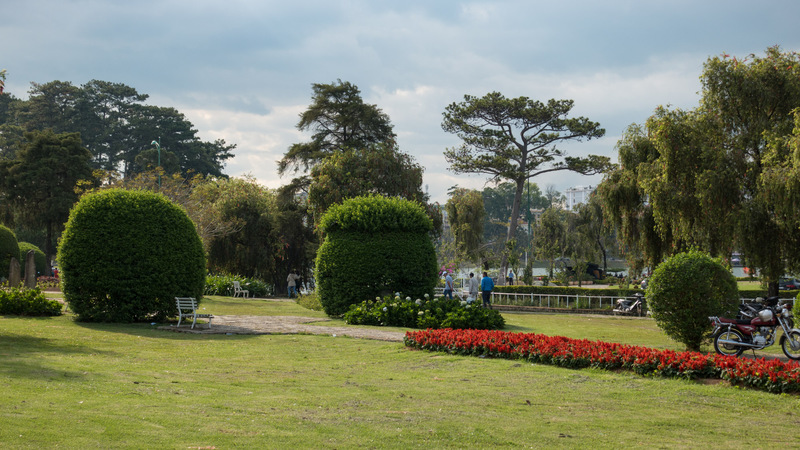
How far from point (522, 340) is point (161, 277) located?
31.4 ft

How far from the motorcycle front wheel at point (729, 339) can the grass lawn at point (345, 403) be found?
12.2 feet

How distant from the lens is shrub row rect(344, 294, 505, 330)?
1597 cm

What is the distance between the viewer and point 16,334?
12.8 metres

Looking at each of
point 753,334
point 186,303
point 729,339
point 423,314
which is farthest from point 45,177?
point 753,334

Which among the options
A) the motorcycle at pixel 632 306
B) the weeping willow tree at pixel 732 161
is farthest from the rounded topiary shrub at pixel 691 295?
the motorcycle at pixel 632 306

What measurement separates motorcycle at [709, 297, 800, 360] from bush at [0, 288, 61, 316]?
52.8 feet

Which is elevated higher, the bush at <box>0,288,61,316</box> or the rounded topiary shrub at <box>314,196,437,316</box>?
the rounded topiary shrub at <box>314,196,437,316</box>

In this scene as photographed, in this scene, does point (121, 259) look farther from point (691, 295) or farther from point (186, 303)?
point (691, 295)

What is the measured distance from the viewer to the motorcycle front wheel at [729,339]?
38.5ft

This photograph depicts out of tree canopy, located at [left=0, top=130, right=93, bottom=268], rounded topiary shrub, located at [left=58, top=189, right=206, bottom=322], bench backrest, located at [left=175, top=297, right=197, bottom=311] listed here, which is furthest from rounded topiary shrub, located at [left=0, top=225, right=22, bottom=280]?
bench backrest, located at [left=175, top=297, right=197, bottom=311]

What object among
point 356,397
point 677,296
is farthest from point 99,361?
point 677,296

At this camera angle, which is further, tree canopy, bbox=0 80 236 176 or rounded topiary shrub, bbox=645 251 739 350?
tree canopy, bbox=0 80 236 176

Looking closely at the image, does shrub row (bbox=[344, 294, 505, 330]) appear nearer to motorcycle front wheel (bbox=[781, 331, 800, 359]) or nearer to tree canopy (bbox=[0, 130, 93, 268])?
motorcycle front wheel (bbox=[781, 331, 800, 359])

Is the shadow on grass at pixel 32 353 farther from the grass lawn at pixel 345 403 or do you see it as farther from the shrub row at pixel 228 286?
the shrub row at pixel 228 286
